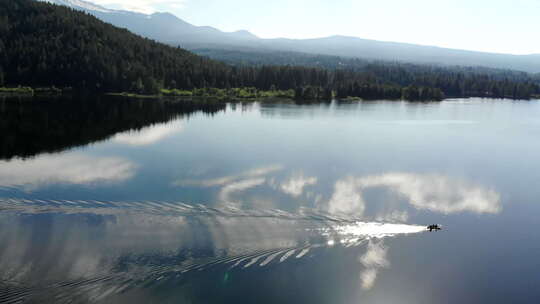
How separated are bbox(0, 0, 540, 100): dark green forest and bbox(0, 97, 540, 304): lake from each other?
56.3 metres

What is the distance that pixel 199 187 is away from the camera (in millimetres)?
24516

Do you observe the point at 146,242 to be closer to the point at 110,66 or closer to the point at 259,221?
the point at 259,221

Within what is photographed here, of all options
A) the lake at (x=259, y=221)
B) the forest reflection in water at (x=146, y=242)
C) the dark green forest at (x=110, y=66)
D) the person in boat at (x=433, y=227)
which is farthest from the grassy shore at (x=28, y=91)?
the person in boat at (x=433, y=227)

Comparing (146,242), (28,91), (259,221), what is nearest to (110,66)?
(28,91)

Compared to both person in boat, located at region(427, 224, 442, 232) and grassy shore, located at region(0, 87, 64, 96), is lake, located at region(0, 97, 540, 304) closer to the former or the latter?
person in boat, located at region(427, 224, 442, 232)

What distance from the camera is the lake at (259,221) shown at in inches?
573

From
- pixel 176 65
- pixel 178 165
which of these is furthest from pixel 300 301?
pixel 176 65

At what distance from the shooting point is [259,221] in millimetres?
19344

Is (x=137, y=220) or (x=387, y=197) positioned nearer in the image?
(x=137, y=220)

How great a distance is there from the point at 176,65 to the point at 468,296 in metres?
101

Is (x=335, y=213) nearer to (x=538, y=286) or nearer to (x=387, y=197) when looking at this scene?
(x=387, y=197)

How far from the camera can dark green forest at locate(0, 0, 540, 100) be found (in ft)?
302

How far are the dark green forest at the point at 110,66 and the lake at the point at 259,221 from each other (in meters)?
56.3

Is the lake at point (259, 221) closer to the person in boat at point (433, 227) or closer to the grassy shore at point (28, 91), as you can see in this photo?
the person in boat at point (433, 227)
